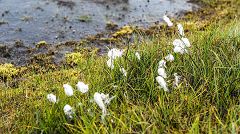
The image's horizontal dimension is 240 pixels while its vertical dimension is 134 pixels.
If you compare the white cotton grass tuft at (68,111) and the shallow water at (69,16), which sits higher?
the white cotton grass tuft at (68,111)

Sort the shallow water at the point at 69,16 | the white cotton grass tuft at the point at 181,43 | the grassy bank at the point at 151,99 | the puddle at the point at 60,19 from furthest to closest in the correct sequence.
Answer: the shallow water at the point at 69,16 < the puddle at the point at 60,19 < the white cotton grass tuft at the point at 181,43 < the grassy bank at the point at 151,99

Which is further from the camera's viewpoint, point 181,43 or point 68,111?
point 181,43

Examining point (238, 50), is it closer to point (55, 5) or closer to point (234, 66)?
point (234, 66)

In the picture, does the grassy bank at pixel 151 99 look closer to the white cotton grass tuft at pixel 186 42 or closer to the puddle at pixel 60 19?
the white cotton grass tuft at pixel 186 42

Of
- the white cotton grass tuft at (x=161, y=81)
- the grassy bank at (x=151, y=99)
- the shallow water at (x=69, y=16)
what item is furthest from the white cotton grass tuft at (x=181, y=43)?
the shallow water at (x=69, y=16)

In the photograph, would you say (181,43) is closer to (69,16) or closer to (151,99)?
(151,99)

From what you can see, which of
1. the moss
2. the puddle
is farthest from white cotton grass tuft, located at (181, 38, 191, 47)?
the puddle

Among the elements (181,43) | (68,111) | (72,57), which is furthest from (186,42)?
(72,57)
